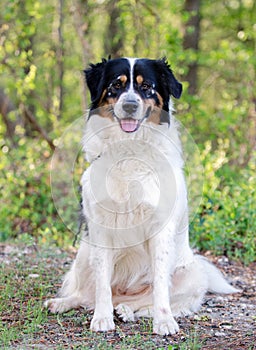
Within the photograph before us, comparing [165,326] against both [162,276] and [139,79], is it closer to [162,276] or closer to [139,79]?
[162,276]

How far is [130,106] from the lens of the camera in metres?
4.32

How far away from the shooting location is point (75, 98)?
14.5 metres

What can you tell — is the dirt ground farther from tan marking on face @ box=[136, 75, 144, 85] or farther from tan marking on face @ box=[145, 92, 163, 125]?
tan marking on face @ box=[136, 75, 144, 85]

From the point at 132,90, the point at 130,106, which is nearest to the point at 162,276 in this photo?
the point at 130,106

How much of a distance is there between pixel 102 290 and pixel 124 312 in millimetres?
272

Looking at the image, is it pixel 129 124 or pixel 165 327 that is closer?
pixel 165 327

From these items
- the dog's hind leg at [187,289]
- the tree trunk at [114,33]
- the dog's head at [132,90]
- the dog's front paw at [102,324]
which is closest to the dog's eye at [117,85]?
the dog's head at [132,90]

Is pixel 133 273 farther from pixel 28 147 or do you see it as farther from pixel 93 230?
pixel 28 147

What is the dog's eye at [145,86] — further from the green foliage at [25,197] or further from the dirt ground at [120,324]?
the green foliage at [25,197]

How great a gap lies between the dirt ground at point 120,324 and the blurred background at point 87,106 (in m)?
1.37

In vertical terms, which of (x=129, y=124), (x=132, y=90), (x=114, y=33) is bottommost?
(x=129, y=124)

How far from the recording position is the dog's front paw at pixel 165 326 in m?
4.11

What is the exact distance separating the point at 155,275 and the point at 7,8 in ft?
18.2

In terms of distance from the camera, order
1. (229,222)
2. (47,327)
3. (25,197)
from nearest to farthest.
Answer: (47,327) < (229,222) < (25,197)
